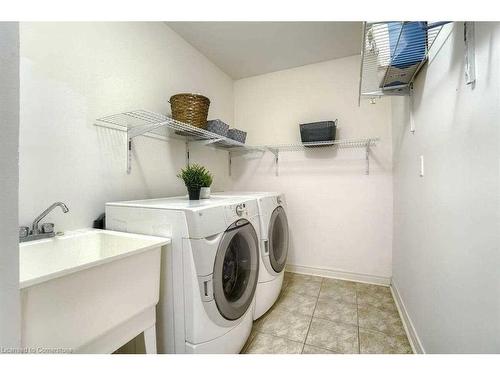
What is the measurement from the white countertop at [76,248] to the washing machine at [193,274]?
0.07 m

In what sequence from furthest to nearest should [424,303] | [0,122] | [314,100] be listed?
1. [314,100]
2. [424,303]
3. [0,122]

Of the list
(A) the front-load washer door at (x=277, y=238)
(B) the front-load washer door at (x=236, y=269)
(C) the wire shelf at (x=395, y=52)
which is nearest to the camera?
(C) the wire shelf at (x=395, y=52)

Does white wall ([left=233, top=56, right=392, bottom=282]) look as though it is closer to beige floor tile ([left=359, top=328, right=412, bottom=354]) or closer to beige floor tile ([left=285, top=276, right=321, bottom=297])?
beige floor tile ([left=285, top=276, right=321, bottom=297])

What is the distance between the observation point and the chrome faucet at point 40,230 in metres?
1.07

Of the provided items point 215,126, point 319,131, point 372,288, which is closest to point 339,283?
point 372,288

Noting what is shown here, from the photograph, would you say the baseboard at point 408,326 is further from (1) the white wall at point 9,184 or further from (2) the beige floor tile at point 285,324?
(1) the white wall at point 9,184

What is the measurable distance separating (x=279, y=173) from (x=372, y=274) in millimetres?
1445

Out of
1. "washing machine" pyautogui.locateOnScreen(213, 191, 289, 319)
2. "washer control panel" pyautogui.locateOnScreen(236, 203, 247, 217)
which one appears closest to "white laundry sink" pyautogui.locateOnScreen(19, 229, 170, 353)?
"washer control panel" pyautogui.locateOnScreen(236, 203, 247, 217)

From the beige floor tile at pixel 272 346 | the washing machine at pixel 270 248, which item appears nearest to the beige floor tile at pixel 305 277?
the washing machine at pixel 270 248

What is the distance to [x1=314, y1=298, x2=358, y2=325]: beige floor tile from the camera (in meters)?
1.71

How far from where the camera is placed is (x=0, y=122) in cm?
39

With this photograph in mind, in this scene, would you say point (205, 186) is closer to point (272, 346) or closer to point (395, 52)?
point (272, 346)
